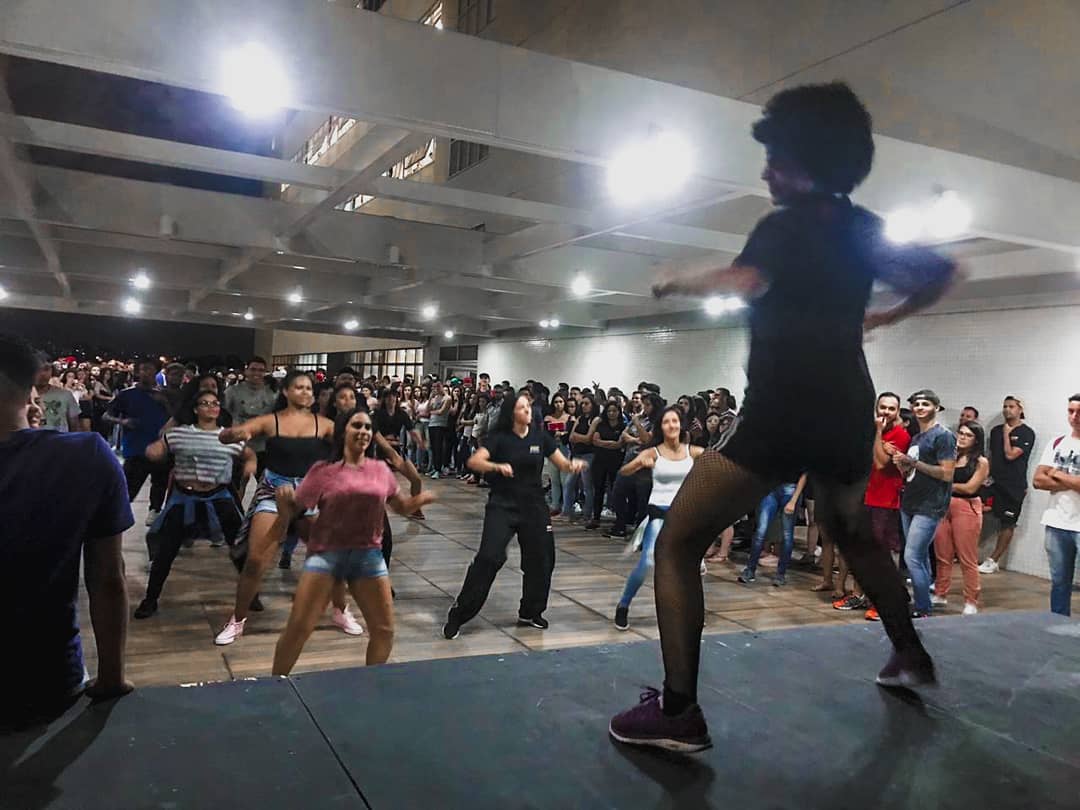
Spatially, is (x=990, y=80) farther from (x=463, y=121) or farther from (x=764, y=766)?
(x=764, y=766)

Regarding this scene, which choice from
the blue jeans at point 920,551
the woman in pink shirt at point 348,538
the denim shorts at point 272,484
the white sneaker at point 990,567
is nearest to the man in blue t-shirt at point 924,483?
the blue jeans at point 920,551

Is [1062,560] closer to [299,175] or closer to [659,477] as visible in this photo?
[659,477]

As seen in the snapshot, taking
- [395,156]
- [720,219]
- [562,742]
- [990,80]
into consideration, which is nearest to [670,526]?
[562,742]

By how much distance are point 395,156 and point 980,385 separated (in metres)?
6.98

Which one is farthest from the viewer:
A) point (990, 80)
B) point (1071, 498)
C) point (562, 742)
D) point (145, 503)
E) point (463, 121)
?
point (145, 503)

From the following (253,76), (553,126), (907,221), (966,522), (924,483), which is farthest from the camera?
(966,522)

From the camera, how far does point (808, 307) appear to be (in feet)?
5.40

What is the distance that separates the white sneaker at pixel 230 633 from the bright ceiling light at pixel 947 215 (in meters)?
5.18

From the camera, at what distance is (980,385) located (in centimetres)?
897

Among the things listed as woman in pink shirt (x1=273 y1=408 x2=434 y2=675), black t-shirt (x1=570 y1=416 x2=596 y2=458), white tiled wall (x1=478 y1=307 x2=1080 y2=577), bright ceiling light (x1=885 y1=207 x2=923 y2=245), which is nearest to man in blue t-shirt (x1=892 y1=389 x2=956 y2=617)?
bright ceiling light (x1=885 y1=207 x2=923 y2=245)

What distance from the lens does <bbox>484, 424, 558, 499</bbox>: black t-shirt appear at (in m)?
5.32

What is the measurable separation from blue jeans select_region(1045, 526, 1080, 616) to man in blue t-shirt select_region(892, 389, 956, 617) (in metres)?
0.70

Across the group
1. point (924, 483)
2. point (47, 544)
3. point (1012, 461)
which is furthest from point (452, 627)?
point (1012, 461)

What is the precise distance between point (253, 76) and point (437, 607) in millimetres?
3752
